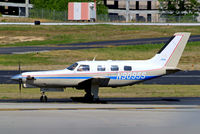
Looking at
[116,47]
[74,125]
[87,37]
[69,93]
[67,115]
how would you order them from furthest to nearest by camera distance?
[87,37] → [116,47] → [69,93] → [67,115] → [74,125]

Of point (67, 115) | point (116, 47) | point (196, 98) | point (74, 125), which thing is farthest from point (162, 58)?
point (116, 47)

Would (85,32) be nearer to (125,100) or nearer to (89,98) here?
(89,98)

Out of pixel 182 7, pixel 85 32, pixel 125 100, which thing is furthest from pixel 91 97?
pixel 182 7

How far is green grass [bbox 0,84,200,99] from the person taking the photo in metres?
30.7

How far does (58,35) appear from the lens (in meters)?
75.9

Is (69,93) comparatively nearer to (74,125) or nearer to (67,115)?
(67,115)

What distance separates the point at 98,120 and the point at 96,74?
9.59 m

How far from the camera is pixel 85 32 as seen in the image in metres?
78.3

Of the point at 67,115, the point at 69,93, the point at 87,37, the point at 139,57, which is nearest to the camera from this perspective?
the point at 67,115

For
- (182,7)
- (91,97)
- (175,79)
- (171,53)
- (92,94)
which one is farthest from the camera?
(182,7)

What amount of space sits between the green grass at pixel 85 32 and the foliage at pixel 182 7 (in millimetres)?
30618

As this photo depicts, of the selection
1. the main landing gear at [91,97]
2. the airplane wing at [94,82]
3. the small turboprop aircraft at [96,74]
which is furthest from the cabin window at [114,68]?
the main landing gear at [91,97]

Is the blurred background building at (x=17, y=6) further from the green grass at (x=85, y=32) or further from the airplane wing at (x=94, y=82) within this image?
the airplane wing at (x=94, y=82)

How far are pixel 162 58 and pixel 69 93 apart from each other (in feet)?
24.8
